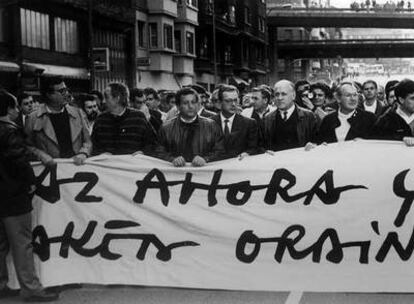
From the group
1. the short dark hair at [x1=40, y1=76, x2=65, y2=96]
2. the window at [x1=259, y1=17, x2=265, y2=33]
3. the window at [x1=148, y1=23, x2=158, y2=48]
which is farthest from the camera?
the window at [x1=259, y1=17, x2=265, y2=33]

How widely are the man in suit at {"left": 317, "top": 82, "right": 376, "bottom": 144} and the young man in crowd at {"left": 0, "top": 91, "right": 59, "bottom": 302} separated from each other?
292cm

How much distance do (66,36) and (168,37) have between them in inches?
444

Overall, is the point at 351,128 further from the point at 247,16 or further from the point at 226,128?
the point at 247,16

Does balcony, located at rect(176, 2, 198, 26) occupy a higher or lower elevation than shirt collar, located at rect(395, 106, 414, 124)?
higher

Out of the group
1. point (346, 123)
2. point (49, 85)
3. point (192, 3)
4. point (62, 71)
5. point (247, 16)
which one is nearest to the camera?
point (49, 85)

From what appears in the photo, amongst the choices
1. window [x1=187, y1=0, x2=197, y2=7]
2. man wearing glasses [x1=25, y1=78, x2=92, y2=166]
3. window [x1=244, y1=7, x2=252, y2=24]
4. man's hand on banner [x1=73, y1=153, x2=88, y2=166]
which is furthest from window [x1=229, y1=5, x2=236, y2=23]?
man's hand on banner [x1=73, y1=153, x2=88, y2=166]

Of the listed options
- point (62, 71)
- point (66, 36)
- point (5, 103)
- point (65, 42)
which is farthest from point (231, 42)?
point (5, 103)

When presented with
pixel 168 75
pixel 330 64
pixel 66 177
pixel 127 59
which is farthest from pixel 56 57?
pixel 330 64

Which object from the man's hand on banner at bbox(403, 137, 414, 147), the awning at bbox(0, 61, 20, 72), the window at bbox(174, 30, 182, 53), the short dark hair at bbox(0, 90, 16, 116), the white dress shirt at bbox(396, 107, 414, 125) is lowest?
the man's hand on banner at bbox(403, 137, 414, 147)

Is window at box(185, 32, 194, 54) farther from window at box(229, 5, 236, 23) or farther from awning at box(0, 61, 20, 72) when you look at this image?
awning at box(0, 61, 20, 72)

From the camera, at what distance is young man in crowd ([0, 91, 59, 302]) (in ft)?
20.4

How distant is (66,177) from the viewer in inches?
267

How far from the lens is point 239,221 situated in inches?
257

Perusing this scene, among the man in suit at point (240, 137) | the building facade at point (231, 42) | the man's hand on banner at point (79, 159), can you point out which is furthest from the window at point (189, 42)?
the man's hand on banner at point (79, 159)
